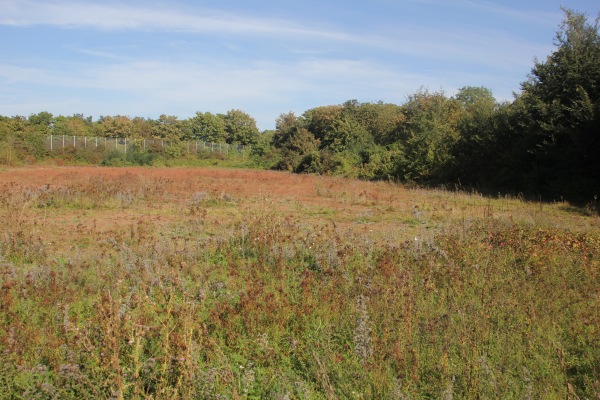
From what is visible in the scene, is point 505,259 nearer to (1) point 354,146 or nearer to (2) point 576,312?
(2) point 576,312

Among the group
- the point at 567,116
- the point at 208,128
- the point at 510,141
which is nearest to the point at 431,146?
the point at 510,141

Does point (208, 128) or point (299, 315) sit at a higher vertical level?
point (208, 128)

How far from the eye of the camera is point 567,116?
1983cm

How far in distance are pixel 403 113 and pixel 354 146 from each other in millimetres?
5418

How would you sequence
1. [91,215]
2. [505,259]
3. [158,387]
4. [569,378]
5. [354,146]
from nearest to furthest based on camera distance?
[158,387] < [569,378] < [505,259] < [91,215] < [354,146]

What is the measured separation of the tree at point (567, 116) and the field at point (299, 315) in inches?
489

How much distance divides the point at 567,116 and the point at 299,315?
19.1 meters

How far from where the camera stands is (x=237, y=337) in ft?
14.9

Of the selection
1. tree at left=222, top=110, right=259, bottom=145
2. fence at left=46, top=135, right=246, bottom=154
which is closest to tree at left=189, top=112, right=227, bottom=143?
tree at left=222, top=110, right=259, bottom=145

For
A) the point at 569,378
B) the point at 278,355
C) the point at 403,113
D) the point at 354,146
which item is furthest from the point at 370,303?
the point at 403,113

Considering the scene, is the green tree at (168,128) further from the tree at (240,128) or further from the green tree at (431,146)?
the green tree at (431,146)

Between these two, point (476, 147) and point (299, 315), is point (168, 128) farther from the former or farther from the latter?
point (299, 315)

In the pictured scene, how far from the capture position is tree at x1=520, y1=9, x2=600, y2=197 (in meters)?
18.7

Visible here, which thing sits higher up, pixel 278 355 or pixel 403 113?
pixel 403 113
